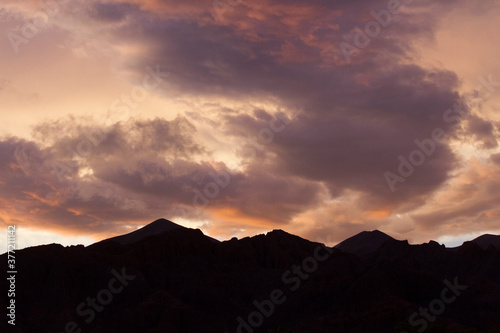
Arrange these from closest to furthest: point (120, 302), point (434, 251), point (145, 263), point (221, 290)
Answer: point (120, 302)
point (221, 290)
point (145, 263)
point (434, 251)

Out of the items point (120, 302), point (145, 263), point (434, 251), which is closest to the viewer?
point (120, 302)

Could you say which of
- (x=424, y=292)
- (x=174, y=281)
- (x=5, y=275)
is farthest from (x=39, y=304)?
(x=424, y=292)

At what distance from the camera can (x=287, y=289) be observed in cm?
13300

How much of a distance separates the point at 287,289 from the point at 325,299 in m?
12.1

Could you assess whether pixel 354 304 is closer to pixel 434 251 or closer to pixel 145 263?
pixel 145 263

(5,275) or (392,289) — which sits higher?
(5,275)

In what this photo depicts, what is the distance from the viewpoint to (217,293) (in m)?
129

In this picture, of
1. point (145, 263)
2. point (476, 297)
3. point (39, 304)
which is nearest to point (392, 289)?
point (476, 297)

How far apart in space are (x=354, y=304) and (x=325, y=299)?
6.40m

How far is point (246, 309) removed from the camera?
128 m

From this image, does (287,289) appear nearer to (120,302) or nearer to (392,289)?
(392,289)

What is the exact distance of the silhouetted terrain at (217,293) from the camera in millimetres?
112250

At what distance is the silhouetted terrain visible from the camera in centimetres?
11225

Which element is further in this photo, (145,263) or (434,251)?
(434,251)
